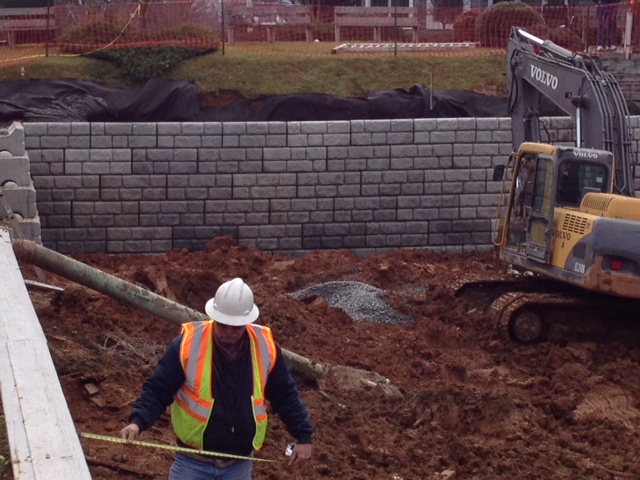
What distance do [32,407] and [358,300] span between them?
776 cm

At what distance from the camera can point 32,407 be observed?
164 inches

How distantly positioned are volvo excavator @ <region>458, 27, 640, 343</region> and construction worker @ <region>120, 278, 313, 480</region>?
600 cm

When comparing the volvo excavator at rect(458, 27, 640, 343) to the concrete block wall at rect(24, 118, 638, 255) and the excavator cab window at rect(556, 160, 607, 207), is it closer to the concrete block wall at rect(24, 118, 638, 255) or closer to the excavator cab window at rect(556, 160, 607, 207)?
the excavator cab window at rect(556, 160, 607, 207)

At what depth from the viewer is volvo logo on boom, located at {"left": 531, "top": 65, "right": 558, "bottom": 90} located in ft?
39.6

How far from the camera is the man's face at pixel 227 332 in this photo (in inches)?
179

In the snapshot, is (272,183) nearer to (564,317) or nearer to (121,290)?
(564,317)

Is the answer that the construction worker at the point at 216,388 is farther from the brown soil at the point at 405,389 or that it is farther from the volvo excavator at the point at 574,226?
the volvo excavator at the point at 574,226

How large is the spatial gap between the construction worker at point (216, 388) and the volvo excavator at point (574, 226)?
6.00 meters

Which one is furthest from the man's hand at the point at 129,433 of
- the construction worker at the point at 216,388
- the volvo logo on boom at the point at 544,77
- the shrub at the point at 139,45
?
the shrub at the point at 139,45

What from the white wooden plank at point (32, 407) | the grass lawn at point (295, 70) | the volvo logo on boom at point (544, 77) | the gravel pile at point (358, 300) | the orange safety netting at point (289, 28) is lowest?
the gravel pile at point (358, 300)

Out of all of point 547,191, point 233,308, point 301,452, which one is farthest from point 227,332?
Answer: point 547,191

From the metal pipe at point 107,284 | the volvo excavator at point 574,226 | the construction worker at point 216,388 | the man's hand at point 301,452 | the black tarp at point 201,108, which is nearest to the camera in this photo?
the construction worker at point 216,388

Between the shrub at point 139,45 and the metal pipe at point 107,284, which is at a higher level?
the shrub at point 139,45

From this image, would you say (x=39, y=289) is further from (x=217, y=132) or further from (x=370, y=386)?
(x=217, y=132)
